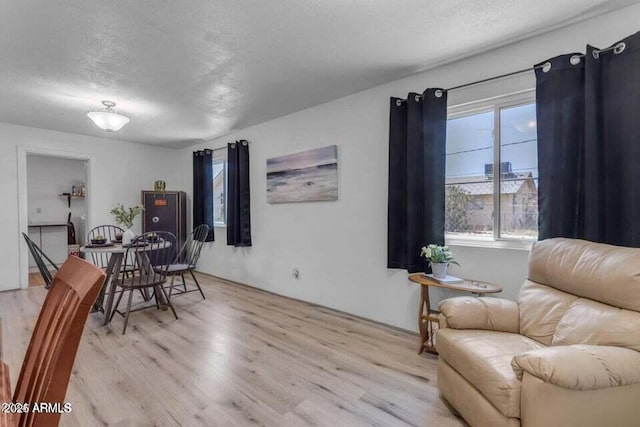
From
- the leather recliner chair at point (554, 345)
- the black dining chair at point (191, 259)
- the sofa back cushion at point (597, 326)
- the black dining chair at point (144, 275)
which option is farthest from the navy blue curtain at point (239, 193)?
the sofa back cushion at point (597, 326)

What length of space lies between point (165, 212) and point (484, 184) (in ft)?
16.9

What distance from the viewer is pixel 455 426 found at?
1.68 m

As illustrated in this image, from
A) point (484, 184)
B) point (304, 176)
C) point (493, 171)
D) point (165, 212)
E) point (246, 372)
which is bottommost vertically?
point (246, 372)

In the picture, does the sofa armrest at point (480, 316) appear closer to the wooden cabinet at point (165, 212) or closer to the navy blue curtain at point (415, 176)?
the navy blue curtain at point (415, 176)

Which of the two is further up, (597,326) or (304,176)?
(304,176)

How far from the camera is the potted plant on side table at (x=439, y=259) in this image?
8.02 ft

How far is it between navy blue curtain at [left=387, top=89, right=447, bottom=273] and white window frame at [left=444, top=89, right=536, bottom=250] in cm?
19

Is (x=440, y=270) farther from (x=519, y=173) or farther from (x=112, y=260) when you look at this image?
(x=112, y=260)

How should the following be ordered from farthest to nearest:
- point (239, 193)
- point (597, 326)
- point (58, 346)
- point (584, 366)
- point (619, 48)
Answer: point (239, 193) < point (619, 48) < point (597, 326) < point (584, 366) < point (58, 346)

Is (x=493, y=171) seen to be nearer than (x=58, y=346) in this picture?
No

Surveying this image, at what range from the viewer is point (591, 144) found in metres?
1.90

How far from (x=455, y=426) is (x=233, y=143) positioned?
4.35 m

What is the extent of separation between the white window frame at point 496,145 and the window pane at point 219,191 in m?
3.84

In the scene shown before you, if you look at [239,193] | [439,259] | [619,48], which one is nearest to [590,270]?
[439,259]
